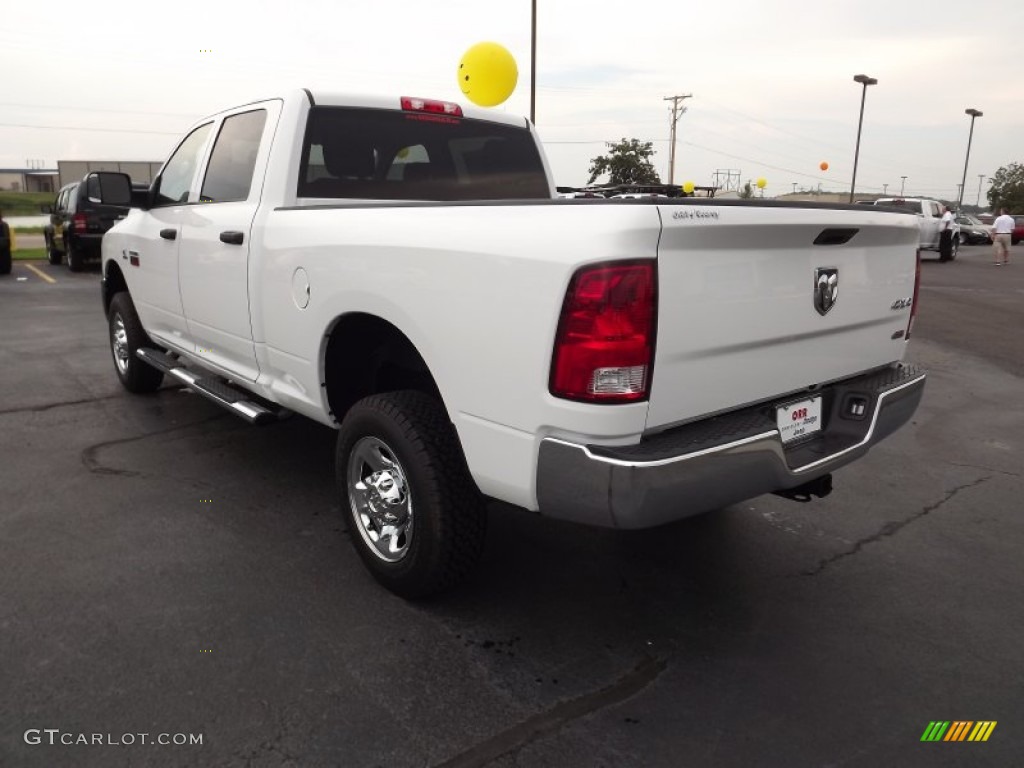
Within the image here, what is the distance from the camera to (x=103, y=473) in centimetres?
431

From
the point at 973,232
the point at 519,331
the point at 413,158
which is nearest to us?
the point at 519,331

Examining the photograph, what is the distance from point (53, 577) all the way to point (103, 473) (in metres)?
1.30

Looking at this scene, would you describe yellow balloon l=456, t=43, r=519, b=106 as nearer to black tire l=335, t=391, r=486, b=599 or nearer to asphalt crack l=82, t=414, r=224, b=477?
asphalt crack l=82, t=414, r=224, b=477

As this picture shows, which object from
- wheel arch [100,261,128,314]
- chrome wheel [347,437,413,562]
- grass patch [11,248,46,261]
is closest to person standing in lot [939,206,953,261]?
wheel arch [100,261,128,314]

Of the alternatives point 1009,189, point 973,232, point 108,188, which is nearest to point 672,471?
point 108,188

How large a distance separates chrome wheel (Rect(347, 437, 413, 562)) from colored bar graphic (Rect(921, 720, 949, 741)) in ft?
5.78

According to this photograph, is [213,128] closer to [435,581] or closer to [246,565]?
[246,565]

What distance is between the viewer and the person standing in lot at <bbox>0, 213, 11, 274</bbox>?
47.3ft

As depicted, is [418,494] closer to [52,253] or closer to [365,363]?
[365,363]

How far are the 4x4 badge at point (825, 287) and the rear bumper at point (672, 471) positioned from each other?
0.41 meters

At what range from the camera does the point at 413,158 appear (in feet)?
13.4

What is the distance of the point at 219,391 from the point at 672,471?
278 centimetres

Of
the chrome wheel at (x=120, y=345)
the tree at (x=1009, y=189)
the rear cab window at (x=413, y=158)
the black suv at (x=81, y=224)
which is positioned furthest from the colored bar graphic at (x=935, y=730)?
the tree at (x=1009, y=189)

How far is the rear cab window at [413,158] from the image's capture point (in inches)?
148
